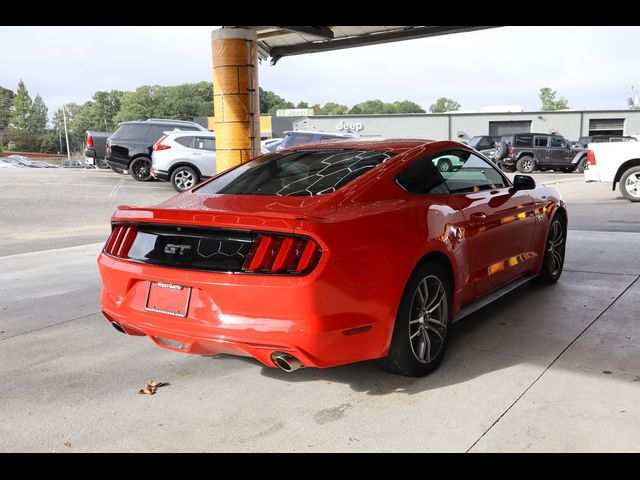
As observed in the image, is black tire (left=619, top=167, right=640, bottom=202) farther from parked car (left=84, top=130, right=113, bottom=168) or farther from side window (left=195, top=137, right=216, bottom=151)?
parked car (left=84, top=130, right=113, bottom=168)

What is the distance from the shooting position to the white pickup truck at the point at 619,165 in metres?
13.3

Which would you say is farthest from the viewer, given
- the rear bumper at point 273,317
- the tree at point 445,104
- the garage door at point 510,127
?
the tree at point 445,104

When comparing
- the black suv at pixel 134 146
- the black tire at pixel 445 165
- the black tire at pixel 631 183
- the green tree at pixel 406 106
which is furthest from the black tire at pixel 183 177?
the green tree at pixel 406 106

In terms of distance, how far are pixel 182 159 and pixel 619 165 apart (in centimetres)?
1048

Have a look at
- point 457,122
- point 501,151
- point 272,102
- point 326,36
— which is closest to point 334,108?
point 272,102

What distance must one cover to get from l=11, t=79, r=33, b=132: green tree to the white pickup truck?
Answer: 355 ft

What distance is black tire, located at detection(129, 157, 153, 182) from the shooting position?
61.3ft

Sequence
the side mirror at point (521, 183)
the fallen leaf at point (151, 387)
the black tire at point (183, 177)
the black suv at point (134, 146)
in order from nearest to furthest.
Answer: the fallen leaf at point (151, 387)
the side mirror at point (521, 183)
the black tire at point (183, 177)
the black suv at point (134, 146)

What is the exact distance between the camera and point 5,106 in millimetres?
117938

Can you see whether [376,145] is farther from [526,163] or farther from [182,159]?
[526,163]

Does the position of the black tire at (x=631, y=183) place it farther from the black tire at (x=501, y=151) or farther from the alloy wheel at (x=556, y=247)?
the black tire at (x=501, y=151)

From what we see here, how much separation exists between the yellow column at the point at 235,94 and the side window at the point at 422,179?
5.83 m
